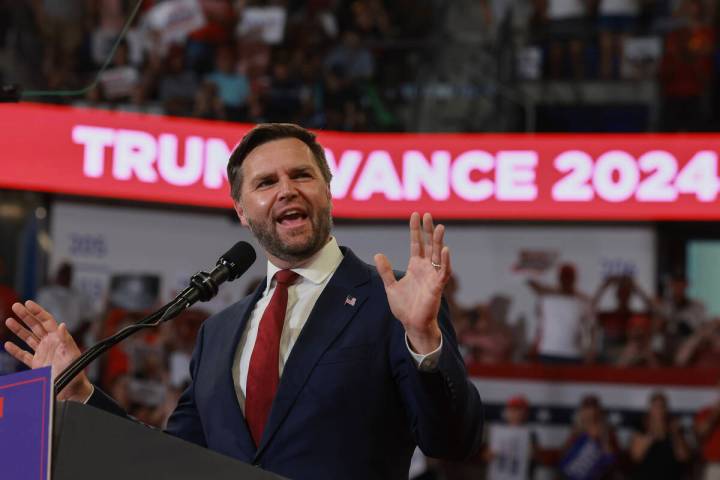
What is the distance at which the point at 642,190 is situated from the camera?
10.4 m

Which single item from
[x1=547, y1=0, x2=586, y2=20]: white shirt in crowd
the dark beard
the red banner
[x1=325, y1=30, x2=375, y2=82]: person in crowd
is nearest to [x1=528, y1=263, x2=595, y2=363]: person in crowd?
the red banner

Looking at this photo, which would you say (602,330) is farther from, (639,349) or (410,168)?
(410,168)

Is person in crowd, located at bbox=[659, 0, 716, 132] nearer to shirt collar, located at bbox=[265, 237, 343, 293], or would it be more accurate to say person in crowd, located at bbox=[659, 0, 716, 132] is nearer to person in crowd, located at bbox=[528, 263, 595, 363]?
person in crowd, located at bbox=[528, 263, 595, 363]

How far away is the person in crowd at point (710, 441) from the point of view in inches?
341

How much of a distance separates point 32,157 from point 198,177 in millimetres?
1383

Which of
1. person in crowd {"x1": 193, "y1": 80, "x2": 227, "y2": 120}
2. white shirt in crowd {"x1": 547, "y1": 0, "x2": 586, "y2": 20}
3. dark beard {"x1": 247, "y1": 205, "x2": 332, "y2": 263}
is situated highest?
white shirt in crowd {"x1": 547, "y1": 0, "x2": 586, "y2": 20}

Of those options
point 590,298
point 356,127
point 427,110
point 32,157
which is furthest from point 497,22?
point 32,157

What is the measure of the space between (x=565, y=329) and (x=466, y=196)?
153cm

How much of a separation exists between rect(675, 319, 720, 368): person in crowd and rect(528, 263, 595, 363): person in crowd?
0.70 m

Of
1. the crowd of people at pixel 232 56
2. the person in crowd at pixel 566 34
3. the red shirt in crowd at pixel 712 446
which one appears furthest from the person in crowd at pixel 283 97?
the red shirt in crowd at pixel 712 446

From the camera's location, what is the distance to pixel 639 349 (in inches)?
377

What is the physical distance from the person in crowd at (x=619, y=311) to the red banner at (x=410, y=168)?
1.97ft

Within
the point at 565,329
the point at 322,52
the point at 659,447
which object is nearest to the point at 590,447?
the point at 659,447

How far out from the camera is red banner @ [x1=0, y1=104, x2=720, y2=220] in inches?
402
